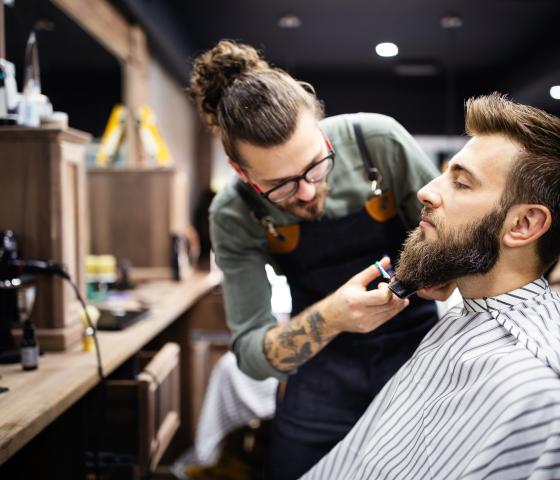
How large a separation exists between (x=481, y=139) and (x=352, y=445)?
→ 0.82m

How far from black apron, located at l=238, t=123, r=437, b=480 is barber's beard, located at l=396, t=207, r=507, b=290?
1.21ft

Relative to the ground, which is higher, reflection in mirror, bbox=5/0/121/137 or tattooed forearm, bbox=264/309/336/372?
reflection in mirror, bbox=5/0/121/137

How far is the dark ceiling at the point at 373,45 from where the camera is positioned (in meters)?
4.47

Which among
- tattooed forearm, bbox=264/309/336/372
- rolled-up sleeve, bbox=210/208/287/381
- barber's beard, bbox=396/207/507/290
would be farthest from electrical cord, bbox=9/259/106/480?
barber's beard, bbox=396/207/507/290

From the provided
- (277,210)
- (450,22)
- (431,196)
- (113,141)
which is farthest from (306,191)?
(450,22)

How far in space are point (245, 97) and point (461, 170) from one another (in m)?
0.55

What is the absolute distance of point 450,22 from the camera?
207 inches

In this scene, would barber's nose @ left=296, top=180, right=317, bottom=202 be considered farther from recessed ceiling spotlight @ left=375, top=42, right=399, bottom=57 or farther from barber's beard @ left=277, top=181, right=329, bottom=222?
recessed ceiling spotlight @ left=375, top=42, right=399, bottom=57

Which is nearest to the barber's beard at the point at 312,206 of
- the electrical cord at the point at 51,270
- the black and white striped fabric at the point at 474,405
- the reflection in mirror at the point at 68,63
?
the black and white striped fabric at the point at 474,405

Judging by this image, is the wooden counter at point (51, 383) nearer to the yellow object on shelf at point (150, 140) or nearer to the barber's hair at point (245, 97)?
the barber's hair at point (245, 97)

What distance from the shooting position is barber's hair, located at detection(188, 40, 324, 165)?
1.38 metres

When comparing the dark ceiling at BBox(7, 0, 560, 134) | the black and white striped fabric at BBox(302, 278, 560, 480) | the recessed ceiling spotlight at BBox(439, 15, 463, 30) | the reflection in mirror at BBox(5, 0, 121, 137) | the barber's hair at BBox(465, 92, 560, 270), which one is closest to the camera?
the black and white striped fabric at BBox(302, 278, 560, 480)

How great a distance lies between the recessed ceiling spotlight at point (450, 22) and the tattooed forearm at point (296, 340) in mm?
4459

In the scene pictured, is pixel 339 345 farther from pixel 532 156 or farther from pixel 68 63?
pixel 68 63
